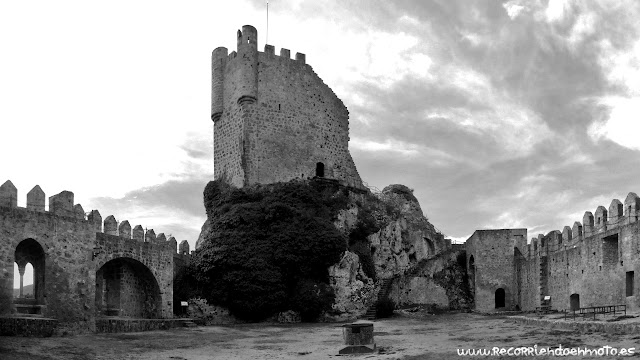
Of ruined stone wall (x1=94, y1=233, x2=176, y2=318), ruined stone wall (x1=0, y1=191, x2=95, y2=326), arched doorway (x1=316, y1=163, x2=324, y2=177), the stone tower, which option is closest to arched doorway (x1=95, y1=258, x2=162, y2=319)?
ruined stone wall (x1=94, y1=233, x2=176, y2=318)

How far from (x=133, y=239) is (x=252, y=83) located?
1482 centimetres

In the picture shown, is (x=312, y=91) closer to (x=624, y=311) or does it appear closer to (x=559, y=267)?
(x=559, y=267)

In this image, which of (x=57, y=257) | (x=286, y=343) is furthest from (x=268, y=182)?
(x=286, y=343)

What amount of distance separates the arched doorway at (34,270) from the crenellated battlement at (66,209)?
1.37 metres

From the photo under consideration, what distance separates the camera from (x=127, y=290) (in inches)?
1265

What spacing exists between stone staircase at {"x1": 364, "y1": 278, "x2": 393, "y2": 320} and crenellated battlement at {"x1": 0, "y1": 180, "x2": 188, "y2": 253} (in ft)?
42.4

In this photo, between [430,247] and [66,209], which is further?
[430,247]

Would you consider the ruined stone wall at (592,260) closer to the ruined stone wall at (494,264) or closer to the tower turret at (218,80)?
the ruined stone wall at (494,264)

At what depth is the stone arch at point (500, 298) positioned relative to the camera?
40.7 metres

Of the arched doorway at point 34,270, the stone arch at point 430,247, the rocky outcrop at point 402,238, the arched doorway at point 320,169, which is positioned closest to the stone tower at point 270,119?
the arched doorway at point 320,169

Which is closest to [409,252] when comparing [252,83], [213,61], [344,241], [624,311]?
[344,241]

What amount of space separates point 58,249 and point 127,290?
737cm

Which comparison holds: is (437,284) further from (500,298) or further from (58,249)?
(58,249)

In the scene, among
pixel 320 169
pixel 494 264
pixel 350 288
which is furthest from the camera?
pixel 320 169
